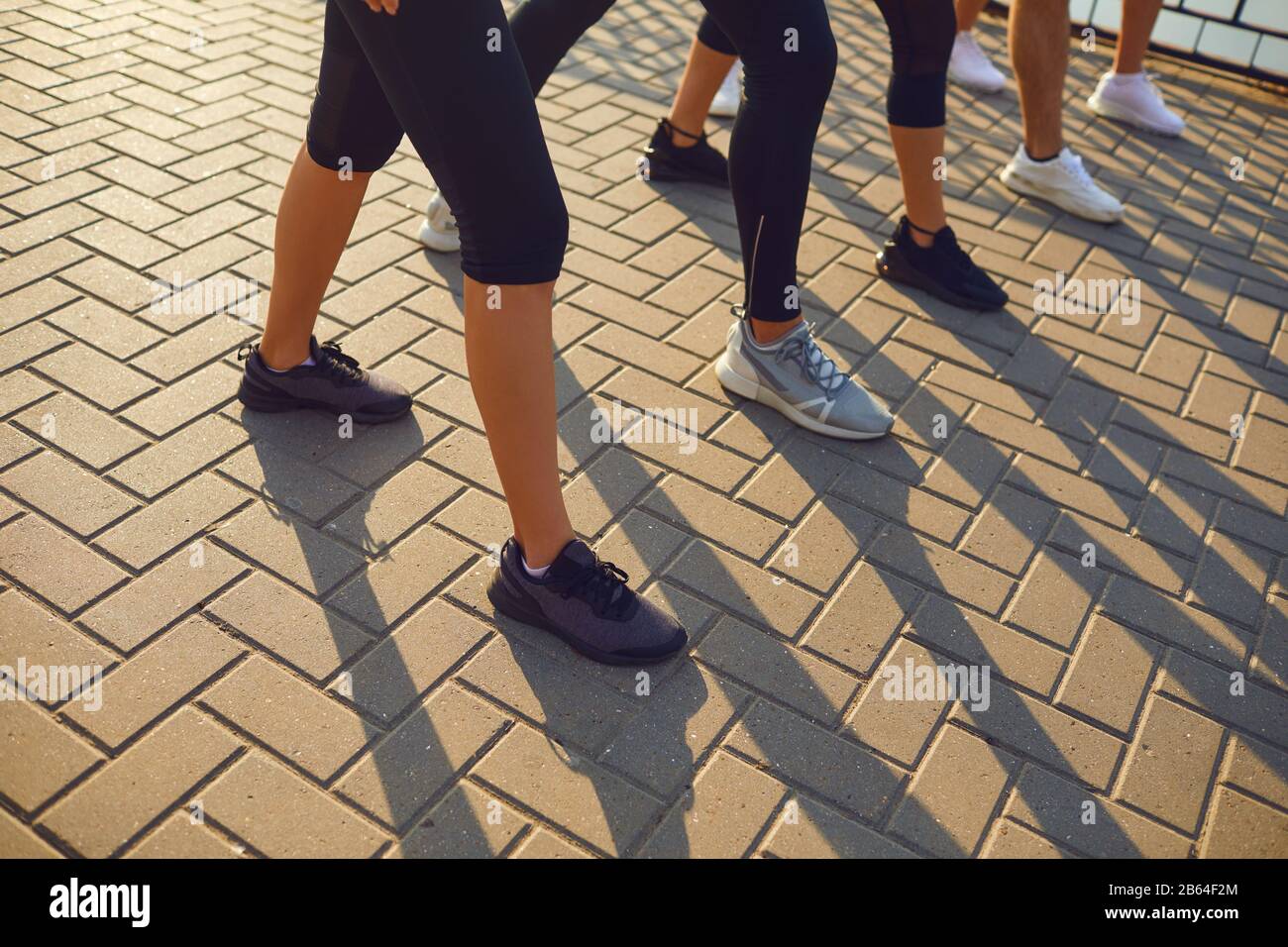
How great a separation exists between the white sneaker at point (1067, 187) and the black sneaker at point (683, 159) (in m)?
1.23

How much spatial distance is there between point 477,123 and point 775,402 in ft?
4.80

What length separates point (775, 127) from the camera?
2857mm

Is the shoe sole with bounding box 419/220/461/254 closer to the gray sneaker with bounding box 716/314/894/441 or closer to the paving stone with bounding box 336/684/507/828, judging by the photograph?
the gray sneaker with bounding box 716/314/894/441

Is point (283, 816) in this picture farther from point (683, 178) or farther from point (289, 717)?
point (683, 178)

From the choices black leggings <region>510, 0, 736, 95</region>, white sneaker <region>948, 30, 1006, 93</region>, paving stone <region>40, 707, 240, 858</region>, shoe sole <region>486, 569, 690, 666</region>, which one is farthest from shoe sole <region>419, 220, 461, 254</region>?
white sneaker <region>948, 30, 1006, 93</region>

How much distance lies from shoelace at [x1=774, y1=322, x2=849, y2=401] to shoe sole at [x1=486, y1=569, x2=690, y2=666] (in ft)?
3.23

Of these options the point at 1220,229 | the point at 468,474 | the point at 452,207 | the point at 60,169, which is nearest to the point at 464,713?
the point at 468,474

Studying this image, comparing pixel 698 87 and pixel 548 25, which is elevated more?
pixel 548 25

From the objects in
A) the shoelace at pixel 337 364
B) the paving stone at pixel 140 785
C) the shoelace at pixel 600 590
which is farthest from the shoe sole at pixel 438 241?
the paving stone at pixel 140 785

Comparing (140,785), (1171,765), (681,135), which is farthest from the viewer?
(681,135)

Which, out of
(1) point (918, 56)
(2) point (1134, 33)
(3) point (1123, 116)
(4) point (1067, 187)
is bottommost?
(3) point (1123, 116)

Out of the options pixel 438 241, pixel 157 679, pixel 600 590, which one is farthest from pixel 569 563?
pixel 438 241

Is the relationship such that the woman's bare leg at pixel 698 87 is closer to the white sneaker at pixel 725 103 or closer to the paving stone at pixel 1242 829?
the white sneaker at pixel 725 103

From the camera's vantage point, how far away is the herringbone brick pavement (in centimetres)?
207
